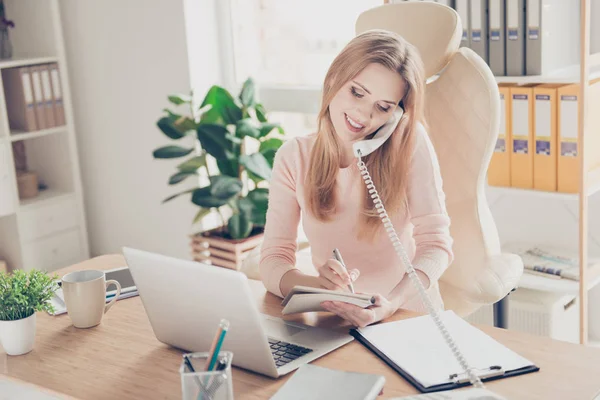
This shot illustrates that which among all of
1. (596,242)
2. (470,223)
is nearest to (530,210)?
(596,242)

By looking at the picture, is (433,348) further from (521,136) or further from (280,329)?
(521,136)

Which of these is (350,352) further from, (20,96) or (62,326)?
(20,96)

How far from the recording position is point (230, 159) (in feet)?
10.00

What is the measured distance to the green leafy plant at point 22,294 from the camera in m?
1.43

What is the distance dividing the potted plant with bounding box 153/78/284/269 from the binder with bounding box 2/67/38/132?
99cm

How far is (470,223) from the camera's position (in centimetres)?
212

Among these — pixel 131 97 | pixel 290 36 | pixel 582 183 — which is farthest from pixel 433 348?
pixel 131 97

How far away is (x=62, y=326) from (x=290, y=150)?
69 cm

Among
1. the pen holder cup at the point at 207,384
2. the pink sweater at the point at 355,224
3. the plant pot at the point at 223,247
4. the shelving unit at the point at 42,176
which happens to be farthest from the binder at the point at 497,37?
the shelving unit at the point at 42,176

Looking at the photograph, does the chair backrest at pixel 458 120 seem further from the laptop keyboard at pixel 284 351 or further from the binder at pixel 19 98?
the binder at pixel 19 98

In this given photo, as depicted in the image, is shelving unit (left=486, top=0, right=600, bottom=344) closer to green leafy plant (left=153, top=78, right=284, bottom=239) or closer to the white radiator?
the white radiator

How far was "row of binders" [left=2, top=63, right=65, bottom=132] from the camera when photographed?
3.77 meters

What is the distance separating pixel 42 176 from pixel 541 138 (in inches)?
103

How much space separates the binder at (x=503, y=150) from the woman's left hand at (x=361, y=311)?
1357 millimetres
